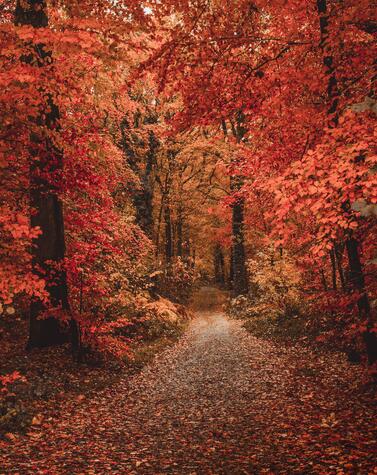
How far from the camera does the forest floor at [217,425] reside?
5.12m

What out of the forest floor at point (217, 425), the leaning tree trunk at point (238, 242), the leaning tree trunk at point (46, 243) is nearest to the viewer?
the forest floor at point (217, 425)

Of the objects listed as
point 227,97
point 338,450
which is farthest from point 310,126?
point 338,450

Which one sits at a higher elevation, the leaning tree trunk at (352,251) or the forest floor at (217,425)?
the leaning tree trunk at (352,251)

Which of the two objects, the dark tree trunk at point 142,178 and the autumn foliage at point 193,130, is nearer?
the autumn foliage at point 193,130

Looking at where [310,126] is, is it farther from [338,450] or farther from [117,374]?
[117,374]

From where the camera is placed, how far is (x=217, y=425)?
21.7ft

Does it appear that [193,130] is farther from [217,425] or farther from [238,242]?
[238,242]

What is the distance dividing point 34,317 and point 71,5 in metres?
6.86

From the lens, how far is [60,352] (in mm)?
9633

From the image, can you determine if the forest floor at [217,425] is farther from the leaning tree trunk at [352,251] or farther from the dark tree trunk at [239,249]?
the dark tree trunk at [239,249]

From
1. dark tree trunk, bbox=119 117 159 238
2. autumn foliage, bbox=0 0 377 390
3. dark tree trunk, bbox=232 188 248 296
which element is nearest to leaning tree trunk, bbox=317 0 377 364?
autumn foliage, bbox=0 0 377 390

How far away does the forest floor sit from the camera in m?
5.12

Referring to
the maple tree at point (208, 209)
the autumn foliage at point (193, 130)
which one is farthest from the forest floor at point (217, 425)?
the autumn foliage at point (193, 130)

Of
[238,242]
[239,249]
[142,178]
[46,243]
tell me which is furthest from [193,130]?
[239,249]
